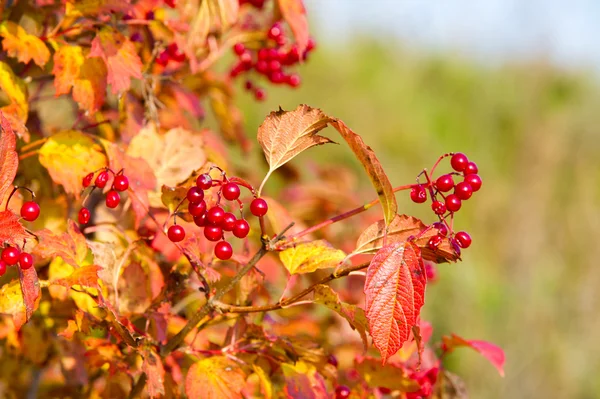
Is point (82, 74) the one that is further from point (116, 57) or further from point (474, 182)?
point (474, 182)

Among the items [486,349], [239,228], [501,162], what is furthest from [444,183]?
[501,162]

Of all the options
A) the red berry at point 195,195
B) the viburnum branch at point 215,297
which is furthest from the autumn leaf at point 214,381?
the red berry at point 195,195

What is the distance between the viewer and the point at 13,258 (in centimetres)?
82

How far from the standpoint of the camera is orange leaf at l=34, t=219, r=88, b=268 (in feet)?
3.03

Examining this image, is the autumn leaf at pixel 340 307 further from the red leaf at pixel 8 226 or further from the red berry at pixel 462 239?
the red leaf at pixel 8 226

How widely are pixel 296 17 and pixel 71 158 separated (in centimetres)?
49

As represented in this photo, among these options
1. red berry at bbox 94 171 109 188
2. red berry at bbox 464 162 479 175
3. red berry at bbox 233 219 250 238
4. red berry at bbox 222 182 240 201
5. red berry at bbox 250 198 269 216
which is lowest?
red berry at bbox 94 171 109 188

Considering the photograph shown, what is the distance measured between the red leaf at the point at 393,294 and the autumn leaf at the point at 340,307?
5 centimetres

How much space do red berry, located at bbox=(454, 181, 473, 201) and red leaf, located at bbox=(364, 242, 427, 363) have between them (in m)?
0.10

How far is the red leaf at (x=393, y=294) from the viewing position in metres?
0.79

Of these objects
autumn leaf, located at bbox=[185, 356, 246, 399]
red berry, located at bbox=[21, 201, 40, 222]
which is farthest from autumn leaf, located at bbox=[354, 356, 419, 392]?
red berry, located at bbox=[21, 201, 40, 222]

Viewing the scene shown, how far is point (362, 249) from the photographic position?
88cm

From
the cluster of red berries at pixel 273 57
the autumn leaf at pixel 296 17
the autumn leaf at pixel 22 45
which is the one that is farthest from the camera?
the cluster of red berries at pixel 273 57

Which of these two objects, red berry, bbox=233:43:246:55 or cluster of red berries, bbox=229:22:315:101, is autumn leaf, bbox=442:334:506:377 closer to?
cluster of red berries, bbox=229:22:315:101
